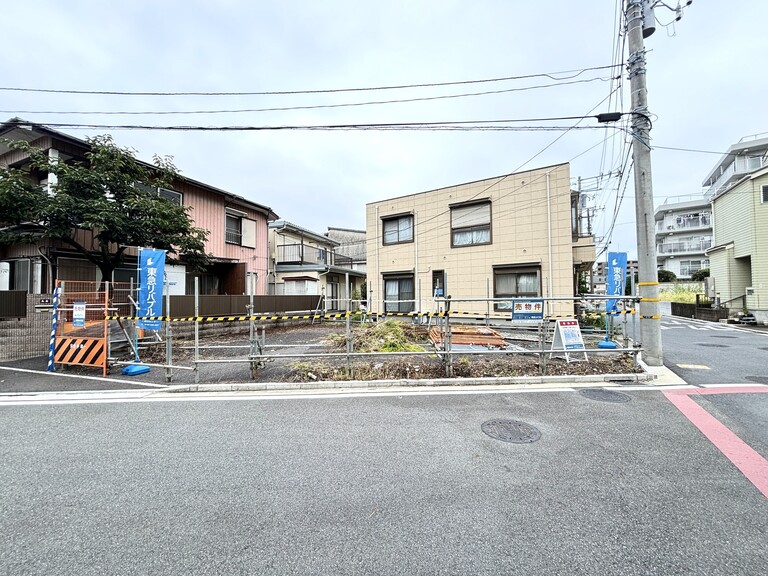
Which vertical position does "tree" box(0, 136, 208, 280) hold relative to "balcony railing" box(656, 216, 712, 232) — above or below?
below

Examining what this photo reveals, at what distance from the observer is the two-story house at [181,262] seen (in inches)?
416

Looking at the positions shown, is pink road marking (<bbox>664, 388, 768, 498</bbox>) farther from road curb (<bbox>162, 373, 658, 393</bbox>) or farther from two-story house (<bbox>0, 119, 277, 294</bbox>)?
two-story house (<bbox>0, 119, 277, 294</bbox>)

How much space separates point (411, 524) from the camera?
2.34m

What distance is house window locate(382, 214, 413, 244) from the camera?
57.1 ft

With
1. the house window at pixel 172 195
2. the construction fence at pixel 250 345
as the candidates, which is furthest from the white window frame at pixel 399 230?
→ the house window at pixel 172 195

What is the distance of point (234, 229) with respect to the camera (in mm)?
17266

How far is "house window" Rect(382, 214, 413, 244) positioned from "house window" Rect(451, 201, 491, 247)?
7.91 feet

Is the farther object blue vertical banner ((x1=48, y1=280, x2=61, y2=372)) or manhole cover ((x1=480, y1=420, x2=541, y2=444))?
blue vertical banner ((x1=48, y1=280, x2=61, y2=372))

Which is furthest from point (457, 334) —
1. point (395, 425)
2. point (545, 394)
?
point (395, 425)

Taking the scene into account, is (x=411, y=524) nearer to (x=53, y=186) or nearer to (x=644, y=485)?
(x=644, y=485)

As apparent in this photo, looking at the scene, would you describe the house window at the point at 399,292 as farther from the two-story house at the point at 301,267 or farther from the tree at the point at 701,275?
the tree at the point at 701,275

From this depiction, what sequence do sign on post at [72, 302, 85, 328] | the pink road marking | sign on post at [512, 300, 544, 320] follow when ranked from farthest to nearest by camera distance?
1. sign on post at [72, 302, 85, 328]
2. sign on post at [512, 300, 544, 320]
3. the pink road marking

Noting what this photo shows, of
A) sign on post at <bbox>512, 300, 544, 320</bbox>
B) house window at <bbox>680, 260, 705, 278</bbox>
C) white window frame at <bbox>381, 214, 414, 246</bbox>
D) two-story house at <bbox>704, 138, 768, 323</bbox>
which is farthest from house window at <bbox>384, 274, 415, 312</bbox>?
house window at <bbox>680, 260, 705, 278</bbox>

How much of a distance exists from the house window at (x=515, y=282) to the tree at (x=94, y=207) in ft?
41.7
